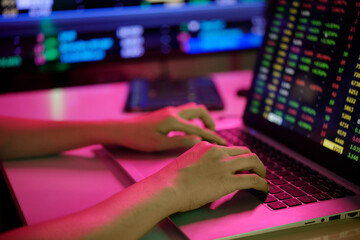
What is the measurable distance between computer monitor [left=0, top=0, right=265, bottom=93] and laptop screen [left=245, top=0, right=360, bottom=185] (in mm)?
408

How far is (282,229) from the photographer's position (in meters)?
0.57

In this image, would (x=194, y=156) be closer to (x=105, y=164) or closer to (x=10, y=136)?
(x=105, y=164)

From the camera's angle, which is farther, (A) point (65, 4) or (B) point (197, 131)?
(A) point (65, 4)

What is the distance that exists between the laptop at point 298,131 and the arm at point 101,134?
29 mm

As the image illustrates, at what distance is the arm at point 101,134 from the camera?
82 centimetres

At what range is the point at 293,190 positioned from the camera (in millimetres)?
642

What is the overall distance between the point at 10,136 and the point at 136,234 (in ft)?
1.35

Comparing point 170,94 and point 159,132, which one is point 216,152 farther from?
point 170,94

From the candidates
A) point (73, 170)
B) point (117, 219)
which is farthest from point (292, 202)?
point (73, 170)

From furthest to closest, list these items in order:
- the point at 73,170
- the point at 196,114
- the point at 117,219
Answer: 1. the point at 196,114
2. the point at 73,170
3. the point at 117,219

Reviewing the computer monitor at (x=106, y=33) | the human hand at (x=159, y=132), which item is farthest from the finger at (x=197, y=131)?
the computer monitor at (x=106, y=33)

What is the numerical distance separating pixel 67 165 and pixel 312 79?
47cm

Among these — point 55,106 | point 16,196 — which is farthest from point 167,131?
point 55,106

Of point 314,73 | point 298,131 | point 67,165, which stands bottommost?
point 67,165
